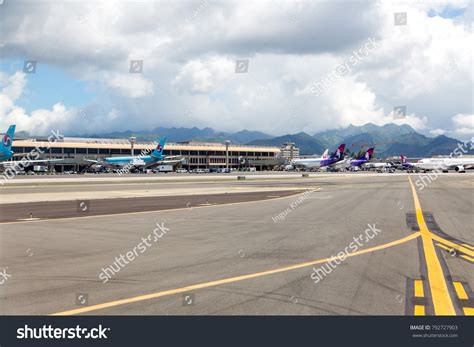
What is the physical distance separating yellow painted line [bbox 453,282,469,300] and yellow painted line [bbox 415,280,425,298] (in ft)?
2.22

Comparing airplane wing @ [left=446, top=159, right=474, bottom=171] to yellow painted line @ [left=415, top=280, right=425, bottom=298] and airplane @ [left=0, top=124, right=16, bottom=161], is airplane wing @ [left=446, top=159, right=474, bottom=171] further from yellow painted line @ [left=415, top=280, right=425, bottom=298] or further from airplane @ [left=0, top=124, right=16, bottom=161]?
yellow painted line @ [left=415, top=280, right=425, bottom=298]

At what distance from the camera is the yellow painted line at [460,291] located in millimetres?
9234

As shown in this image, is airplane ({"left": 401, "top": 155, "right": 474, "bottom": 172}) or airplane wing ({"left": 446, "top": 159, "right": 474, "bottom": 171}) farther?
airplane wing ({"left": 446, "top": 159, "right": 474, "bottom": 171})

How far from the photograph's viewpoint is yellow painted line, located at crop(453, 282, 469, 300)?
9.23 metres

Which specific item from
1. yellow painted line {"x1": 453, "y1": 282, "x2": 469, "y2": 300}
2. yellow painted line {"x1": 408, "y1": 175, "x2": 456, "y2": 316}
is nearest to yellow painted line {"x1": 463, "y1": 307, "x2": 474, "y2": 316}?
yellow painted line {"x1": 408, "y1": 175, "x2": 456, "y2": 316}

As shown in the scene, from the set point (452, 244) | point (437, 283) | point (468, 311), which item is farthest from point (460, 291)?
point (452, 244)

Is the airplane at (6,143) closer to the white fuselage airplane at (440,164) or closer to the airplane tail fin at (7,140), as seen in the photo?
the airplane tail fin at (7,140)

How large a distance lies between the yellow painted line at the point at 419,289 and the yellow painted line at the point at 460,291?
2.22ft
